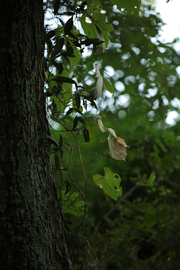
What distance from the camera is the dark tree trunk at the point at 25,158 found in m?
0.43

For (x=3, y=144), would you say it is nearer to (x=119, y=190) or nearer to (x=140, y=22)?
(x=119, y=190)

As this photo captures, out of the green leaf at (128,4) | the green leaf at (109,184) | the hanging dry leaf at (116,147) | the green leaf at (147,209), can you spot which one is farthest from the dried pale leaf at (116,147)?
the green leaf at (147,209)

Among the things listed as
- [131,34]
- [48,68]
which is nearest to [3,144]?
[48,68]

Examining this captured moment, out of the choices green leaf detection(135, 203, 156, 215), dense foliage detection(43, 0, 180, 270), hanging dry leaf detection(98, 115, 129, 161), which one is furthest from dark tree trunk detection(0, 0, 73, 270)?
green leaf detection(135, 203, 156, 215)

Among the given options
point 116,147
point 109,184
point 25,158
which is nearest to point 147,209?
point 109,184

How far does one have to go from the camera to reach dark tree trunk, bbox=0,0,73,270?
0.43 meters

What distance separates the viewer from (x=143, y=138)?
1896mm

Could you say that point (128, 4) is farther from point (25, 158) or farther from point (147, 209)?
point (147, 209)

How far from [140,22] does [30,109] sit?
112cm

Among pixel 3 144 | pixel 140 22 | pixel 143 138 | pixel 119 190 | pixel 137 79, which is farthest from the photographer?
pixel 143 138

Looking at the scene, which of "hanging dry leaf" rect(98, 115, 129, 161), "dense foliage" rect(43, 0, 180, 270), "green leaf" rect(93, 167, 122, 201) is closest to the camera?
"hanging dry leaf" rect(98, 115, 129, 161)

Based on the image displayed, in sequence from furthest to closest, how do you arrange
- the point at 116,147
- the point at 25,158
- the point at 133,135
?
the point at 133,135 → the point at 116,147 → the point at 25,158

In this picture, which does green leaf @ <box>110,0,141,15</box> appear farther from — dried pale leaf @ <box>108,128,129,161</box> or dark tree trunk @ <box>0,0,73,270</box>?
dried pale leaf @ <box>108,128,129,161</box>

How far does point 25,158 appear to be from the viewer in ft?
1.58
